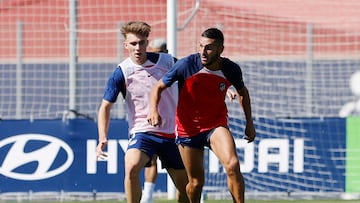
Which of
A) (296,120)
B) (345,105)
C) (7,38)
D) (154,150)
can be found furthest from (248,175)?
(154,150)

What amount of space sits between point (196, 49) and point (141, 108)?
533 cm

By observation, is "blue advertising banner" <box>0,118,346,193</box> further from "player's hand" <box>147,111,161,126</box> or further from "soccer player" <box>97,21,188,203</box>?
"player's hand" <box>147,111,161,126</box>

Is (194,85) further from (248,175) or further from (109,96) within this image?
(248,175)

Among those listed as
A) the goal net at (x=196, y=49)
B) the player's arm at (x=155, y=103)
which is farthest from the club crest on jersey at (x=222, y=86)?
the goal net at (x=196, y=49)

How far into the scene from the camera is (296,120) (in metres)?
16.5

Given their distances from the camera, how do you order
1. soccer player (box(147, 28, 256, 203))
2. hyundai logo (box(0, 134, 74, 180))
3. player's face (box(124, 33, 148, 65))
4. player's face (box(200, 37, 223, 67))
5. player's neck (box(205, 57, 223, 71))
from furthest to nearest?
hyundai logo (box(0, 134, 74, 180))
player's face (box(124, 33, 148, 65))
player's neck (box(205, 57, 223, 71))
player's face (box(200, 37, 223, 67))
soccer player (box(147, 28, 256, 203))


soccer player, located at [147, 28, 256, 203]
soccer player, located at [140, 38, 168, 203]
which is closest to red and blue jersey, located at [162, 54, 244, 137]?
soccer player, located at [147, 28, 256, 203]

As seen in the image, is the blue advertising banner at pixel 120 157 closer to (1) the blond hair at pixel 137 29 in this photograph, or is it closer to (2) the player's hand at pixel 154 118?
(1) the blond hair at pixel 137 29

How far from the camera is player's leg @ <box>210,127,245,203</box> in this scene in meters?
10.9

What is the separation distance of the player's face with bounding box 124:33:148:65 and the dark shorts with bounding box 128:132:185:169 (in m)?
0.74

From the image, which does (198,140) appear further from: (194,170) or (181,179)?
(181,179)

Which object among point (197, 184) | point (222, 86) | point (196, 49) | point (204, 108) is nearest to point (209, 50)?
point (222, 86)

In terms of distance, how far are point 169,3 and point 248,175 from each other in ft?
8.67

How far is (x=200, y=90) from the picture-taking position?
11.2 metres
